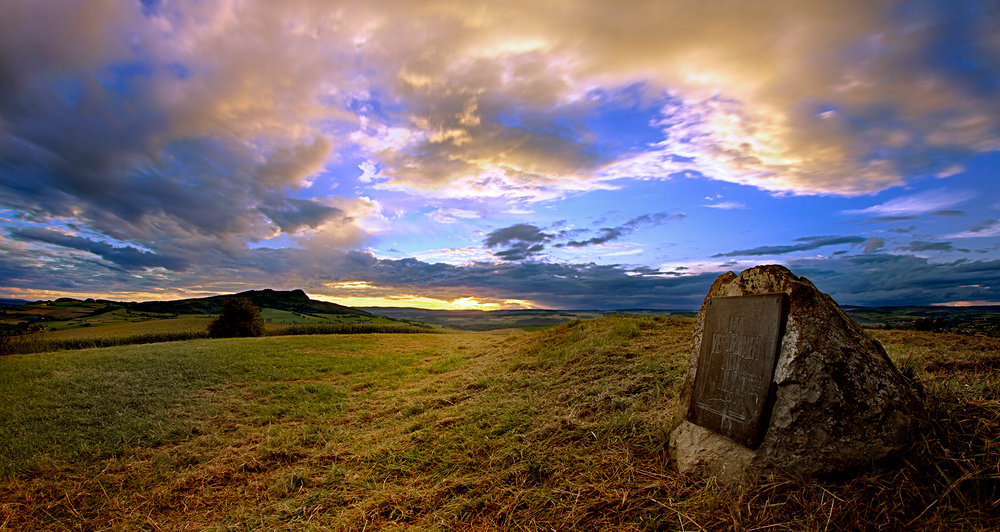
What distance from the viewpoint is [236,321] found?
2598 centimetres

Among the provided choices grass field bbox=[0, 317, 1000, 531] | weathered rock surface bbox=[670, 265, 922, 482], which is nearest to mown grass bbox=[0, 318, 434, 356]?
grass field bbox=[0, 317, 1000, 531]

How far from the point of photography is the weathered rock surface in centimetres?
310

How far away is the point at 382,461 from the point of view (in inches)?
213

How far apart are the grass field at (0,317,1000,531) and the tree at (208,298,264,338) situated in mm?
15472

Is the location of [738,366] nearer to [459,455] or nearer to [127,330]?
[459,455]

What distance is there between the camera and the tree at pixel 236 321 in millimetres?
25625

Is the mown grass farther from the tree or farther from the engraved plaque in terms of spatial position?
the engraved plaque

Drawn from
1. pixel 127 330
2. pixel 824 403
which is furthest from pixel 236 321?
pixel 824 403

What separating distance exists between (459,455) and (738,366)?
348 centimetres

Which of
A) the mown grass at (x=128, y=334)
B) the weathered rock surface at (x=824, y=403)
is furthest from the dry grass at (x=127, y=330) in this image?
the weathered rock surface at (x=824, y=403)

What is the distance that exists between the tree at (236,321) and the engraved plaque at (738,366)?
96.4 feet

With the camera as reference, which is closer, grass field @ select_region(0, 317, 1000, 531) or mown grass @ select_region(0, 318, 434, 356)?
grass field @ select_region(0, 317, 1000, 531)

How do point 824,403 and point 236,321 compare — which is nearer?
point 824,403

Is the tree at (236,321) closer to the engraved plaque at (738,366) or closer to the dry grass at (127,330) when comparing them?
the dry grass at (127,330)
